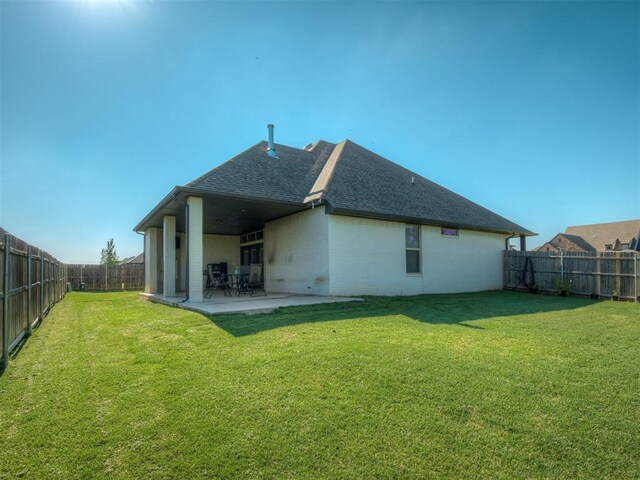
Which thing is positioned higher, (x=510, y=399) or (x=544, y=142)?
(x=544, y=142)

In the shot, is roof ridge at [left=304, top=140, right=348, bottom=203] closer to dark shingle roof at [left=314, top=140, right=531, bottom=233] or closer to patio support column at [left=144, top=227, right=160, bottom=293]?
dark shingle roof at [left=314, top=140, right=531, bottom=233]

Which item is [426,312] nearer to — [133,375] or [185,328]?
[185,328]

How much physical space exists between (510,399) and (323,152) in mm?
13249

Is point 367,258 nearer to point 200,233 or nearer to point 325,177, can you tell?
point 325,177

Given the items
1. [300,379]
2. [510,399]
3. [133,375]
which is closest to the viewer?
[510,399]

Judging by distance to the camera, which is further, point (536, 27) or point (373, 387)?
point (536, 27)

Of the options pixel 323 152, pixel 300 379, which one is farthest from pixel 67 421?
pixel 323 152

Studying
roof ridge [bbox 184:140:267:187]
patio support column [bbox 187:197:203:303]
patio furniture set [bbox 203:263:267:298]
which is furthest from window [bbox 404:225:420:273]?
patio support column [bbox 187:197:203:303]

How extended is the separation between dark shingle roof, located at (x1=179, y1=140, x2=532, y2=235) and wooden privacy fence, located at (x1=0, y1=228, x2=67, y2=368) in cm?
394

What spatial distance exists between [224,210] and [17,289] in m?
6.54

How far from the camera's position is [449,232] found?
1359 centimetres

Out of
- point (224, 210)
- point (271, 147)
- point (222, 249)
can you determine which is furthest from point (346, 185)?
point (222, 249)

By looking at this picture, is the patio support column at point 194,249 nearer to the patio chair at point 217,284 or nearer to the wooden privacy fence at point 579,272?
the patio chair at point 217,284

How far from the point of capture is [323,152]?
591 inches
